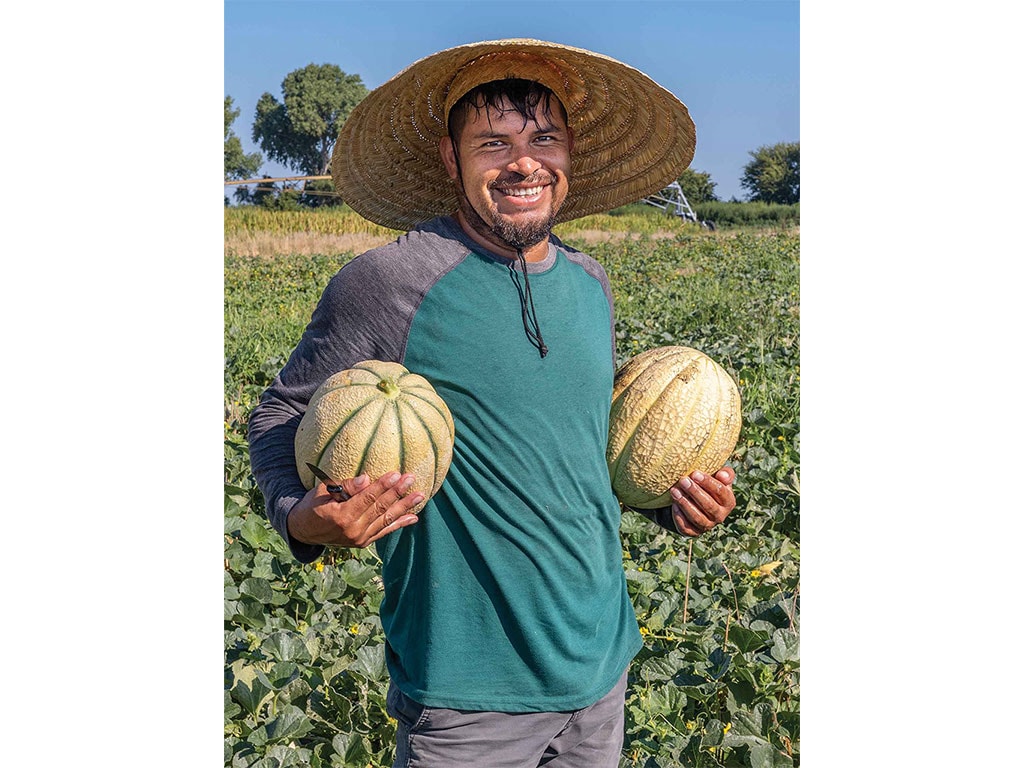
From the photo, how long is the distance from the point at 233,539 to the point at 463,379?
2.49m

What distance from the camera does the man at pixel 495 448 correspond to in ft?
6.16

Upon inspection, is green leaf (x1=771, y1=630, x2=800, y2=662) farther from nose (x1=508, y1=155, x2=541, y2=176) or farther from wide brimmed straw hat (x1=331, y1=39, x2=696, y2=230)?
nose (x1=508, y1=155, x2=541, y2=176)

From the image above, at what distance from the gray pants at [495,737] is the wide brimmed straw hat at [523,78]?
113 centimetres

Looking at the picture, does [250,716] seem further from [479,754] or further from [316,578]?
[479,754]

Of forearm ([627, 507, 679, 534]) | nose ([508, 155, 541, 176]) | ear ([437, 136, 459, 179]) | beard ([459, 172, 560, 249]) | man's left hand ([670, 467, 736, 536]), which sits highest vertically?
ear ([437, 136, 459, 179])

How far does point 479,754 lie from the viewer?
187 centimetres

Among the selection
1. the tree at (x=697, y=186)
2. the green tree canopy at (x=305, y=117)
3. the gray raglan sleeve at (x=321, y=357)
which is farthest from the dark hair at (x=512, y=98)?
the tree at (x=697, y=186)

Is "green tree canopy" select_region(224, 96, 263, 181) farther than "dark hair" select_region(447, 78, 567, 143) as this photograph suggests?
Yes

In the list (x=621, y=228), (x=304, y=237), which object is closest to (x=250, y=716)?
(x=304, y=237)

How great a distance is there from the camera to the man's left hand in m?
2.10

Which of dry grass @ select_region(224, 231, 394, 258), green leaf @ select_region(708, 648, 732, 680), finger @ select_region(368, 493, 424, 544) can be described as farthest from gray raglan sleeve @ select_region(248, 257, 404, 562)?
dry grass @ select_region(224, 231, 394, 258)

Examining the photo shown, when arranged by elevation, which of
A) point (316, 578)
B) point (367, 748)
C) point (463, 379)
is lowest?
point (367, 748)

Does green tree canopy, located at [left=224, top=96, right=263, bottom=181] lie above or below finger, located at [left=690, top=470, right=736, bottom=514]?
above

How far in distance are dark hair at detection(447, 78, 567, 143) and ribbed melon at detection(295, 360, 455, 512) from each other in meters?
0.57
